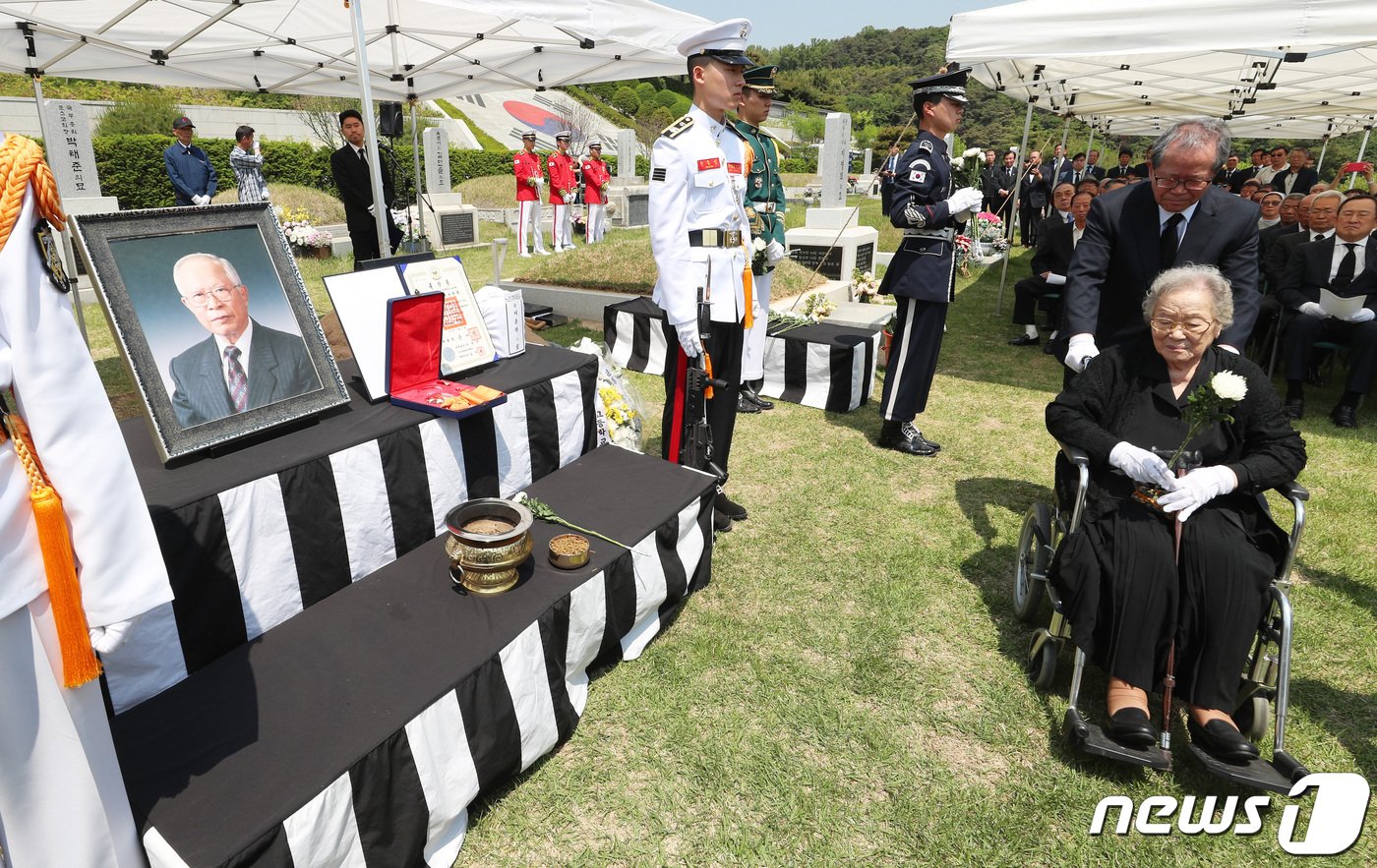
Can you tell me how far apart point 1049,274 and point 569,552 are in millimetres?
7069

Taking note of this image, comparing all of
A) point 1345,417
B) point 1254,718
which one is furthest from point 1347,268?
point 1254,718

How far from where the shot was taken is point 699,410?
3543 millimetres

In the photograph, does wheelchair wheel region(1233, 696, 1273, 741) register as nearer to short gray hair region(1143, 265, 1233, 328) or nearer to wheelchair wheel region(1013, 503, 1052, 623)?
wheelchair wheel region(1013, 503, 1052, 623)

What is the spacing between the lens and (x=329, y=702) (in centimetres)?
196

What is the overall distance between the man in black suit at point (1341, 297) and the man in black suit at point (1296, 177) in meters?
7.86

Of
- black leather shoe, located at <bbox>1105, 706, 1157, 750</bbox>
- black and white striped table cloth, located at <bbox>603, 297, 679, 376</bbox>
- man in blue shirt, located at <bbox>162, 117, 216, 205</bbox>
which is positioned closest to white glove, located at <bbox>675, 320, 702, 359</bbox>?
black leather shoe, located at <bbox>1105, 706, 1157, 750</bbox>

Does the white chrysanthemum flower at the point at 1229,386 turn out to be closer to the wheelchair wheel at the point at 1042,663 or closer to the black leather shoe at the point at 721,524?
the wheelchair wheel at the point at 1042,663

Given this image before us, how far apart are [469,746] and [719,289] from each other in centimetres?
222

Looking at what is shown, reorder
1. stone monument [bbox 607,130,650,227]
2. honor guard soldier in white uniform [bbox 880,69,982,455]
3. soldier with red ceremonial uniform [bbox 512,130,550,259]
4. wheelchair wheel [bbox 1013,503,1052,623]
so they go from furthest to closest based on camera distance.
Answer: stone monument [bbox 607,130,650,227] → soldier with red ceremonial uniform [bbox 512,130,550,259] → honor guard soldier in white uniform [bbox 880,69,982,455] → wheelchair wheel [bbox 1013,503,1052,623]

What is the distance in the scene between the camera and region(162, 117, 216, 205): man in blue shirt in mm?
9617

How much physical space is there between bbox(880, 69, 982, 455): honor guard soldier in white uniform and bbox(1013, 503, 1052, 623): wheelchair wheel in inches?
68.3

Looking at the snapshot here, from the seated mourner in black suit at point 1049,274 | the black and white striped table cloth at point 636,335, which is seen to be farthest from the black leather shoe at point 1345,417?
the black and white striped table cloth at point 636,335

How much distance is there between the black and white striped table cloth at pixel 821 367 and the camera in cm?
567

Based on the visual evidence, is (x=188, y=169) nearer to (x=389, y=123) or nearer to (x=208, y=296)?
(x=389, y=123)
